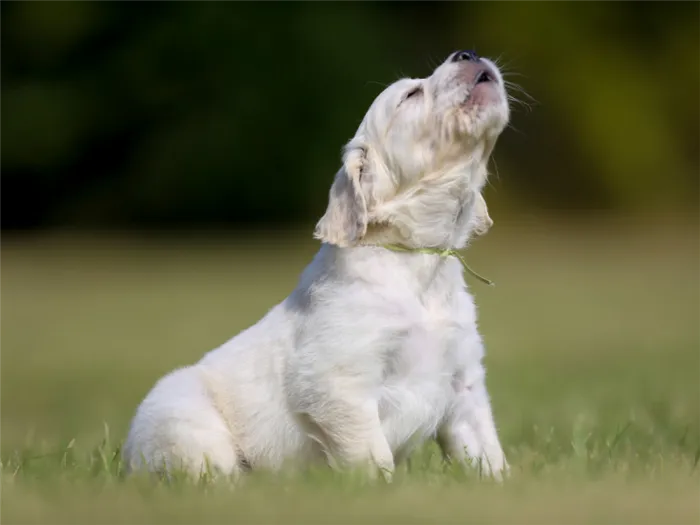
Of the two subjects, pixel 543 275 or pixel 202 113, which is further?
pixel 202 113

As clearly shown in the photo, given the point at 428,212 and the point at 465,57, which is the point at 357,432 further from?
the point at 465,57

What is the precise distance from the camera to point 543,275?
16.5 meters

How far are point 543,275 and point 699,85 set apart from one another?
287 inches

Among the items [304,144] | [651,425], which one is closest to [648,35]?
[304,144]

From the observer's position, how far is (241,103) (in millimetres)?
20625

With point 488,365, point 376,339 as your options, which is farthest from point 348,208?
point 488,365

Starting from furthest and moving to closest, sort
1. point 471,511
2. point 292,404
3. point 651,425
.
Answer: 1. point 651,425
2. point 292,404
3. point 471,511

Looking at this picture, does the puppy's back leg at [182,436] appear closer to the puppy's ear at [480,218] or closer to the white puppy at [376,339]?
the white puppy at [376,339]

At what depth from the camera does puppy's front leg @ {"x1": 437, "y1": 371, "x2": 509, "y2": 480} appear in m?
4.77

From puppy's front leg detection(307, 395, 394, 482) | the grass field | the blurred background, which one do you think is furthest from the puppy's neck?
the blurred background

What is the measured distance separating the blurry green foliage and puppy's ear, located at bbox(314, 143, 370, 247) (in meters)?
15.2

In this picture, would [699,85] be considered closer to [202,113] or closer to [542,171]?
[542,171]

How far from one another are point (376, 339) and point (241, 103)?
1645 cm

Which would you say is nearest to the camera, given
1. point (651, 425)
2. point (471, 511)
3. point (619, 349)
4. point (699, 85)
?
point (471, 511)
